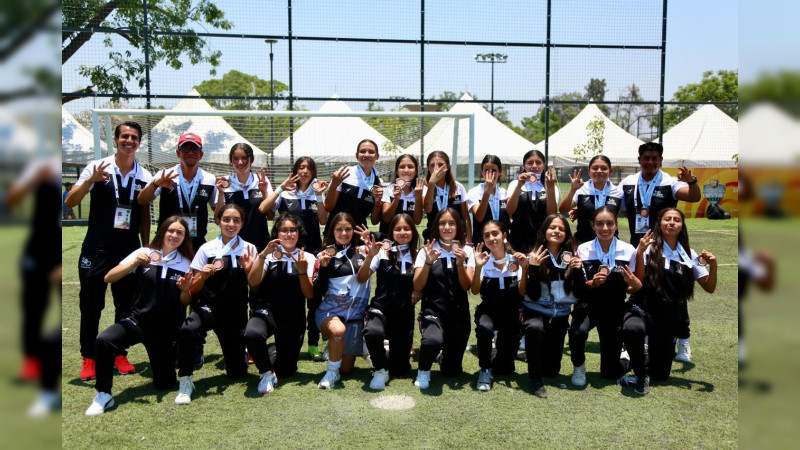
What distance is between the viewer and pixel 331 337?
4426mm

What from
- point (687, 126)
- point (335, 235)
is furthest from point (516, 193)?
point (687, 126)

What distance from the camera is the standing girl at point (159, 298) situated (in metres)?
4.16

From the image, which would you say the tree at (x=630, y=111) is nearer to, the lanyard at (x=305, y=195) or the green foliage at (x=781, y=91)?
the lanyard at (x=305, y=195)

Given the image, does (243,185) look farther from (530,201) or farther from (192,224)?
(530,201)

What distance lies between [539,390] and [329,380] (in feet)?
5.03

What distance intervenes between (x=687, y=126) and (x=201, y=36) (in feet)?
38.5

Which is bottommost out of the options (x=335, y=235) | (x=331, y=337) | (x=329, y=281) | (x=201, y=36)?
(x=331, y=337)

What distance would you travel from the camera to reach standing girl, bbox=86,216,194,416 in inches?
164

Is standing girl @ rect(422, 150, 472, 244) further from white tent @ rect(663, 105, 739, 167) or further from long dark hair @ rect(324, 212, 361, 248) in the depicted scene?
white tent @ rect(663, 105, 739, 167)

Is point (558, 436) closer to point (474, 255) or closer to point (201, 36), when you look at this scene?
point (474, 255)

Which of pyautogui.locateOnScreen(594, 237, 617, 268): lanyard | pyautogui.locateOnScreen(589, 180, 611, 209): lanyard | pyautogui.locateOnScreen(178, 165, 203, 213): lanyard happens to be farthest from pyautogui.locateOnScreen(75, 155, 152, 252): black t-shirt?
pyautogui.locateOnScreen(589, 180, 611, 209): lanyard

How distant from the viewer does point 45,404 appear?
0.75 meters

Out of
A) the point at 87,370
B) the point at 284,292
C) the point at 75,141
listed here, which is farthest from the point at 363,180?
the point at 75,141

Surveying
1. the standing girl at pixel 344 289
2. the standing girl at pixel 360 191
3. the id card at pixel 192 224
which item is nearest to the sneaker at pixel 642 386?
the standing girl at pixel 344 289
